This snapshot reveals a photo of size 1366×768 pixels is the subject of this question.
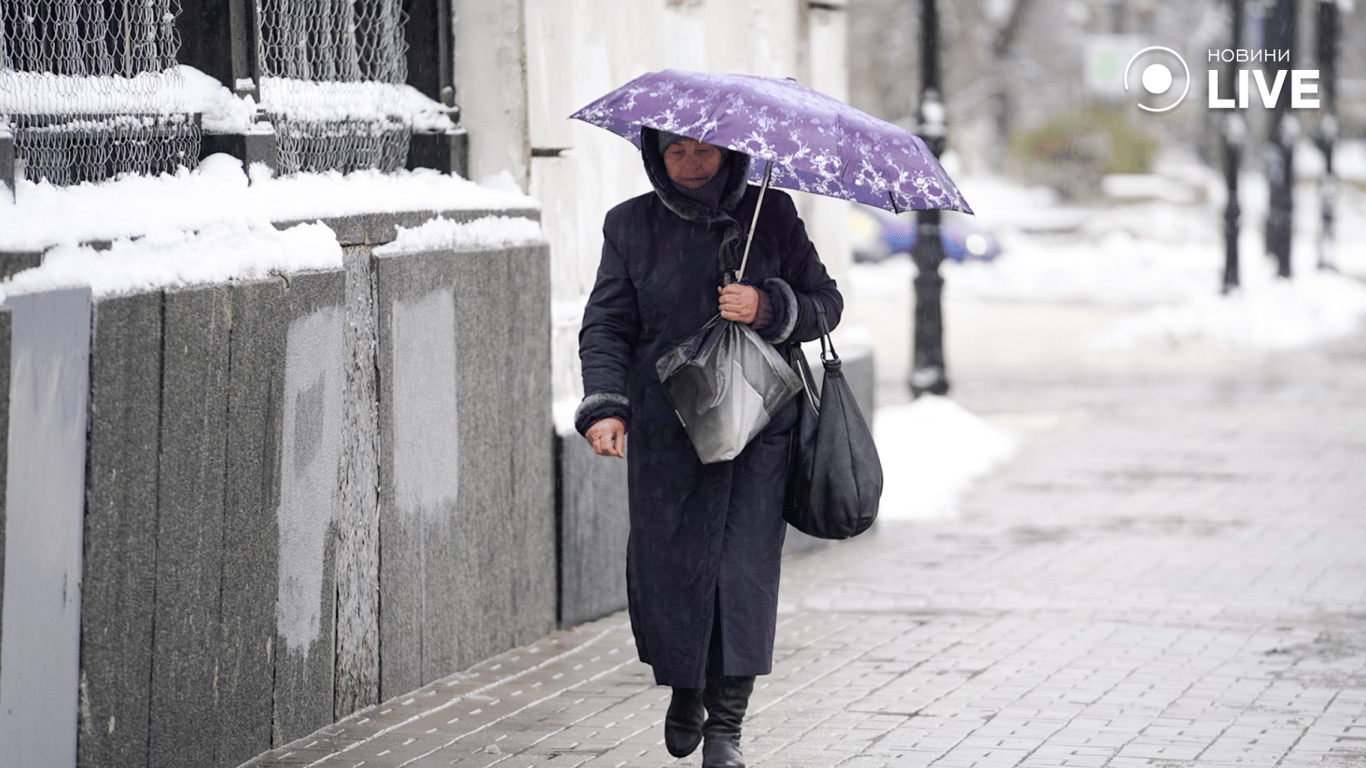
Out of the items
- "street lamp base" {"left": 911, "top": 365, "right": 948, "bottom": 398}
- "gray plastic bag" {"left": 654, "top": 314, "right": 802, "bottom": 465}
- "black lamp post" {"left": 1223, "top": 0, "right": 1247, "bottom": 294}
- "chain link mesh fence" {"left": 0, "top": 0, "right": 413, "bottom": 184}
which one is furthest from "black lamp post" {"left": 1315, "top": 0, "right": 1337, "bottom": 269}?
"gray plastic bag" {"left": 654, "top": 314, "right": 802, "bottom": 465}

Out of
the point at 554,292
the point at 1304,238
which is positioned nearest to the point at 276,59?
the point at 554,292

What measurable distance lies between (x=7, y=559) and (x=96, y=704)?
50 cm

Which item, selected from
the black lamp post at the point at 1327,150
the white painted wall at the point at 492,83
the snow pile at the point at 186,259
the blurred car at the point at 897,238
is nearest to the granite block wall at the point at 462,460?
the white painted wall at the point at 492,83

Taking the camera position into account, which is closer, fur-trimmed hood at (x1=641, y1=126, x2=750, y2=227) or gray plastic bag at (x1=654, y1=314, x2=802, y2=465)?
gray plastic bag at (x1=654, y1=314, x2=802, y2=465)

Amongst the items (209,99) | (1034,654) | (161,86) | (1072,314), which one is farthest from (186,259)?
(1072,314)

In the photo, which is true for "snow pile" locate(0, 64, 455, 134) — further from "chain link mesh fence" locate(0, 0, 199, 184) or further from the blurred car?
the blurred car

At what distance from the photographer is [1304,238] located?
130 feet

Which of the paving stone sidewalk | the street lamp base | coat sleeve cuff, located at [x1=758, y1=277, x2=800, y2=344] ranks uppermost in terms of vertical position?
coat sleeve cuff, located at [x1=758, y1=277, x2=800, y2=344]

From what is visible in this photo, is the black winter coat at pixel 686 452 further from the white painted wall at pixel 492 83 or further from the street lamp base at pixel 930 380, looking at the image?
the street lamp base at pixel 930 380

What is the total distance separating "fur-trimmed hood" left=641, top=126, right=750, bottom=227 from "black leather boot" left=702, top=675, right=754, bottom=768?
3.85 feet

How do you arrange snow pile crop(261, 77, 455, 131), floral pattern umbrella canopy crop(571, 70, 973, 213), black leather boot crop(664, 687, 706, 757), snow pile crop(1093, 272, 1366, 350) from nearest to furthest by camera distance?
floral pattern umbrella canopy crop(571, 70, 973, 213) < black leather boot crop(664, 687, 706, 757) < snow pile crop(261, 77, 455, 131) < snow pile crop(1093, 272, 1366, 350)

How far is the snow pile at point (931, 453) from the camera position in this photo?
10141mm

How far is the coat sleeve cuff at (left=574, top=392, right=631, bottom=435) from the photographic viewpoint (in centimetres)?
491

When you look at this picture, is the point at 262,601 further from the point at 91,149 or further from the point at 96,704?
the point at 91,149
